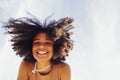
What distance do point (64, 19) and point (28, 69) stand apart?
1112mm

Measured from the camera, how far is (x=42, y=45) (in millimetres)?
6828

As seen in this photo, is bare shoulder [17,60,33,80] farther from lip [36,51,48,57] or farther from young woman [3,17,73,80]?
lip [36,51,48,57]

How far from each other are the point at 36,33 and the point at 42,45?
32cm

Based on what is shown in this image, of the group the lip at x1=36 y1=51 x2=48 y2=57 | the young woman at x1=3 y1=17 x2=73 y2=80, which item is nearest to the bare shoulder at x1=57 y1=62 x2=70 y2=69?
the young woman at x1=3 y1=17 x2=73 y2=80

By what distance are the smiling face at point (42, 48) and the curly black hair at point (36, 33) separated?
10 cm

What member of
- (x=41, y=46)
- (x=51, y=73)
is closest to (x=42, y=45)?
(x=41, y=46)

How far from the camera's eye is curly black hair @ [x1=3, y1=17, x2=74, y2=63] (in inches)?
277

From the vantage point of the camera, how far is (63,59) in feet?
24.1

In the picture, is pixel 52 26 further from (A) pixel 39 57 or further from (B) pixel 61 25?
(A) pixel 39 57

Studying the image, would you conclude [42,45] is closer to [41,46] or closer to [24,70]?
[41,46]

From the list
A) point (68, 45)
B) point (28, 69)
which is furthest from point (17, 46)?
point (68, 45)

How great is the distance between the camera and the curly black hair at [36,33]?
7.04m

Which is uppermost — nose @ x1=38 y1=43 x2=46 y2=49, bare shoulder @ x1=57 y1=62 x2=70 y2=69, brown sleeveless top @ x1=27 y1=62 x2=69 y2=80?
nose @ x1=38 y1=43 x2=46 y2=49

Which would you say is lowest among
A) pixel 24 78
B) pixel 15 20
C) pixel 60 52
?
pixel 24 78
